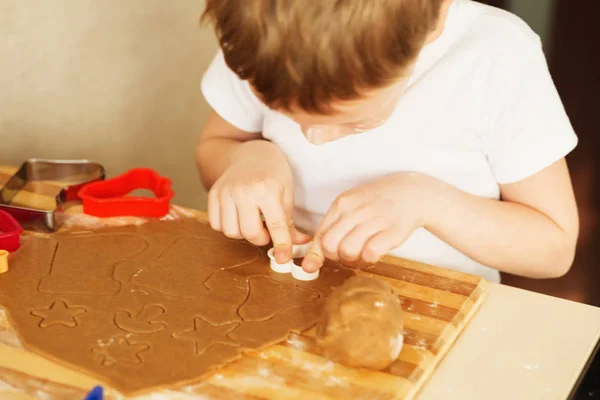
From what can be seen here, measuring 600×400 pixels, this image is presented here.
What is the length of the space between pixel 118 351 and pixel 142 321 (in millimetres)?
54

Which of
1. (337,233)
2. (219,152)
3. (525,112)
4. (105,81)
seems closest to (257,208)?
(337,233)

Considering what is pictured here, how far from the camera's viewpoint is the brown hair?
560 mm

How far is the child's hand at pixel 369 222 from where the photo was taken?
77 cm

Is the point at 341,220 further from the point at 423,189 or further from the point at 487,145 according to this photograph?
the point at 487,145

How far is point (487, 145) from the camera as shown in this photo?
934 millimetres

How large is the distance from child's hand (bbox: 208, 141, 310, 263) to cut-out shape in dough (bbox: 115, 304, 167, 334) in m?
0.16

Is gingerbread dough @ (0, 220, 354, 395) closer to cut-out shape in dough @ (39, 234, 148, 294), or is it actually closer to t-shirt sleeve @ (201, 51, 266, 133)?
cut-out shape in dough @ (39, 234, 148, 294)

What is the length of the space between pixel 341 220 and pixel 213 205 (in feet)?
0.59

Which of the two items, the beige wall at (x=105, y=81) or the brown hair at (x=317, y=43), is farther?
the beige wall at (x=105, y=81)

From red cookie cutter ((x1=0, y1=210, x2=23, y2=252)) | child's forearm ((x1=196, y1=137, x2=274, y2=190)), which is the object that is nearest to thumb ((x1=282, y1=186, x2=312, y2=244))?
child's forearm ((x1=196, y1=137, x2=274, y2=190))

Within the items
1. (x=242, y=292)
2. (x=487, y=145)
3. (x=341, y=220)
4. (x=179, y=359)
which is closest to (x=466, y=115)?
(x=487, y=145)

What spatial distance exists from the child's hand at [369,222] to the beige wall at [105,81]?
61cm

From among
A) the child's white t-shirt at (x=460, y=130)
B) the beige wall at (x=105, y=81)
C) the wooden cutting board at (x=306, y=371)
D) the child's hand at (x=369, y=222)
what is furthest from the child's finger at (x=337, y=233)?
the beige wall at (x=105, y=81)

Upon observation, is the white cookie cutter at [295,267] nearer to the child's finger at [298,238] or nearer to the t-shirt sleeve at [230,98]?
the child's finger at [298,238]
